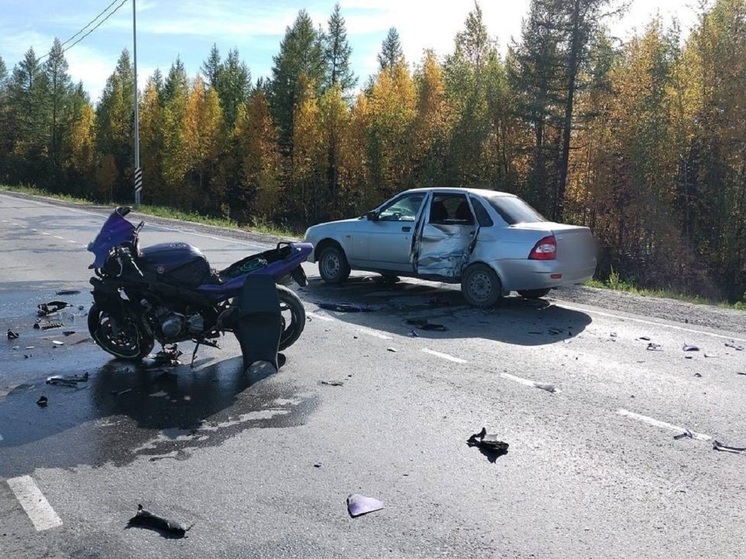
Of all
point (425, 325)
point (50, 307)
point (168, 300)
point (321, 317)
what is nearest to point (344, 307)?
point (321, 317)

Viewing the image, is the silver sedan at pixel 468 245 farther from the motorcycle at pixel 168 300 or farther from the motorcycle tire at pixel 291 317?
the motorcycle at pixel 168 300

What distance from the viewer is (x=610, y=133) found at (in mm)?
27078

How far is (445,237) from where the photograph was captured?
35.0 feet

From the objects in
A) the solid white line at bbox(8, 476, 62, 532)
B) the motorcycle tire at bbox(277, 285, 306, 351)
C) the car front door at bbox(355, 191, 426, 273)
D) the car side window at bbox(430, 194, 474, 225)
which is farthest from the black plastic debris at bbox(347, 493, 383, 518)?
the car front door at bbox(355, 191, 426, 273)

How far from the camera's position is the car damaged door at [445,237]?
10.5 metres

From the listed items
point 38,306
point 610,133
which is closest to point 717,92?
point 610,133

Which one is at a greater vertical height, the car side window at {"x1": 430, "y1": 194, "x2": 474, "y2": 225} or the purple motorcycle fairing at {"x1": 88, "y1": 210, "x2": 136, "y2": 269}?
the car side window at {"x1": 430, "y1": 194, "x2": 474, "y2": 225}

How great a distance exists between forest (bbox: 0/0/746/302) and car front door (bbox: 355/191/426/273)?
10074 millimetres

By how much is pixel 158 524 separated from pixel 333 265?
8.62 metres

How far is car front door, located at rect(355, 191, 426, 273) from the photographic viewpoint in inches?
437

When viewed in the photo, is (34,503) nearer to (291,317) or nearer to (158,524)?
(158,524)

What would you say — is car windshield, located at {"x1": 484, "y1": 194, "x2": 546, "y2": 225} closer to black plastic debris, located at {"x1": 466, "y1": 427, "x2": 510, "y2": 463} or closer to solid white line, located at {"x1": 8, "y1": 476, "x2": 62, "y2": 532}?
black plastic debris, located at {"x1": 466, "y1": 427, "x2": 510, "y2": 463}

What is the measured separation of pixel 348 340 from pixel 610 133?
2241cm

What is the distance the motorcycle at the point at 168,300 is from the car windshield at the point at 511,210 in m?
4.56
